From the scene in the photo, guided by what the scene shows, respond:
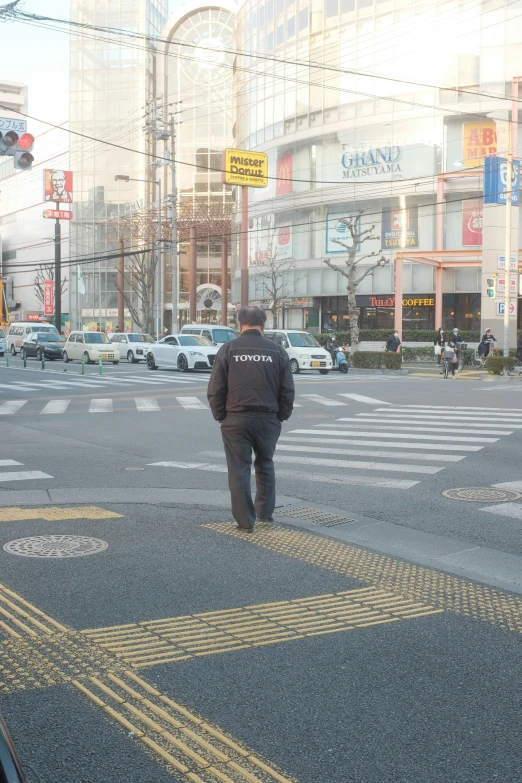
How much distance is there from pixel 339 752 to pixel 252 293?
62.0 meters

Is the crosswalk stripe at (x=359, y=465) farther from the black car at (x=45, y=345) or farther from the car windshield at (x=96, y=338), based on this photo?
the black car at (x=45, y=345)

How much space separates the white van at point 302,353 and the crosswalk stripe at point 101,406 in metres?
13.0

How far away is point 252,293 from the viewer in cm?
6488

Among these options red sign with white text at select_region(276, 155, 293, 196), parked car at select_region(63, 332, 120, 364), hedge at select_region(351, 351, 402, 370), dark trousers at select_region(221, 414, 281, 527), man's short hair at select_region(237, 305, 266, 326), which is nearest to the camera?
dark trousers at select_region(221, 414, 281, 527)

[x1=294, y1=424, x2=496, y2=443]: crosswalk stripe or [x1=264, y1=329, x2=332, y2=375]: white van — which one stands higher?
[x1=264, y1=329, x2=332, y2=375]: white van

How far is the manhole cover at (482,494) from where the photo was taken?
29.6 feet

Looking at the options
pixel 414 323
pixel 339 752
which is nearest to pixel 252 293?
pixel 414 323

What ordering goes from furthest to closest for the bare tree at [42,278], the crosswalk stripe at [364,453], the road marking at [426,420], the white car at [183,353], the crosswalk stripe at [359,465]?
the bare tree at [42,278] → the white car at [183,353] → the road marking at [426,420] → the crosswalk stripe at [364,453] → the crosswalk stripe at [359,465]

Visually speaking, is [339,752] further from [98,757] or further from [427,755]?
[98,757]

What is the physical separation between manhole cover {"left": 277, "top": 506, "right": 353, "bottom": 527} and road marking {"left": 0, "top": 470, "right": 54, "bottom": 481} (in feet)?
11.8

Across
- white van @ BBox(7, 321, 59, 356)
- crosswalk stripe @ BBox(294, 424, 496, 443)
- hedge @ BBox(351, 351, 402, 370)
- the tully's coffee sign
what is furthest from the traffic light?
the tully's coffee sign

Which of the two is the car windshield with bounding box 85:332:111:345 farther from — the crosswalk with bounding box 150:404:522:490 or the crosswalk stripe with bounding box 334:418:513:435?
the crosswalk stripe with bounding box 334:418:513:435

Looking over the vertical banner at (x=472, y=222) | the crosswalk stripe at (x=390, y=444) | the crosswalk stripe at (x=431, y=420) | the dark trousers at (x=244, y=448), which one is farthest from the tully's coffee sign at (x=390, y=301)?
the dark trousers at (x=244, y=448)

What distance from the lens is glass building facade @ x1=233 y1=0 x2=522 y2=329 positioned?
163 feet
